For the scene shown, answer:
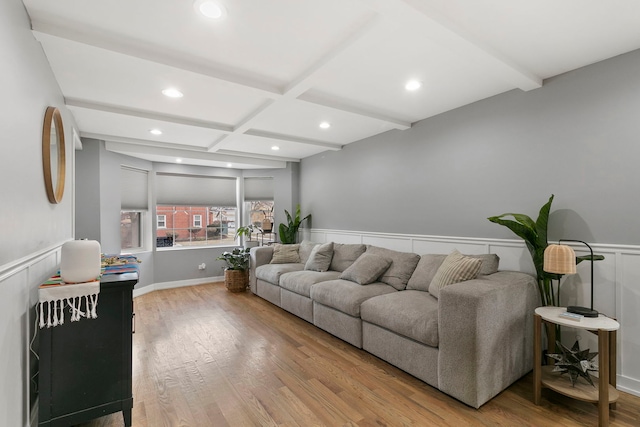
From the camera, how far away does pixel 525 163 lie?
2740 millimetres

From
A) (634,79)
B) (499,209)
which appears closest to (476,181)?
(499,209)

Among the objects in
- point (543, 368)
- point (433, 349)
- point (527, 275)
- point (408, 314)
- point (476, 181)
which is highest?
point (476, 181)

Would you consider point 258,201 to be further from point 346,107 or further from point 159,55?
point 159,55

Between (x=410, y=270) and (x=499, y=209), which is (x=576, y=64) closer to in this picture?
(x=499, y=209)

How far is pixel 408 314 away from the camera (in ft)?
8.09

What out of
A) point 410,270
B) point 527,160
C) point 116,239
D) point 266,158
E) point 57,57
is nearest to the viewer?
point 57,57

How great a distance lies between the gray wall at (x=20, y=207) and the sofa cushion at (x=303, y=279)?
2.37 meters

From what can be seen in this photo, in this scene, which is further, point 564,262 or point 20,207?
point 564,262

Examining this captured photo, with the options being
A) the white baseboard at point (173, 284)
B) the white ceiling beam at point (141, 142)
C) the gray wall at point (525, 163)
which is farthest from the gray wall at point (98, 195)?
the gray wall at point (525, 163)

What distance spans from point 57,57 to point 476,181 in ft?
12.0

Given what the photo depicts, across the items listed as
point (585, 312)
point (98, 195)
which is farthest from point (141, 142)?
point (585, 312)

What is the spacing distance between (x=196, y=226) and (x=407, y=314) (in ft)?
15.6

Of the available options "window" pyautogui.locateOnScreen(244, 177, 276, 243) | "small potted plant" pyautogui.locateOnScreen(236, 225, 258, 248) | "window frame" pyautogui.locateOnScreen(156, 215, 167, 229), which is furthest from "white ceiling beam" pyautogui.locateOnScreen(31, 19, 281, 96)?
"window frame" pyautogui.locateOnScreen(156, 215, 167, 229)

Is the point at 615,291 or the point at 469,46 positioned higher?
the point at 469,46
